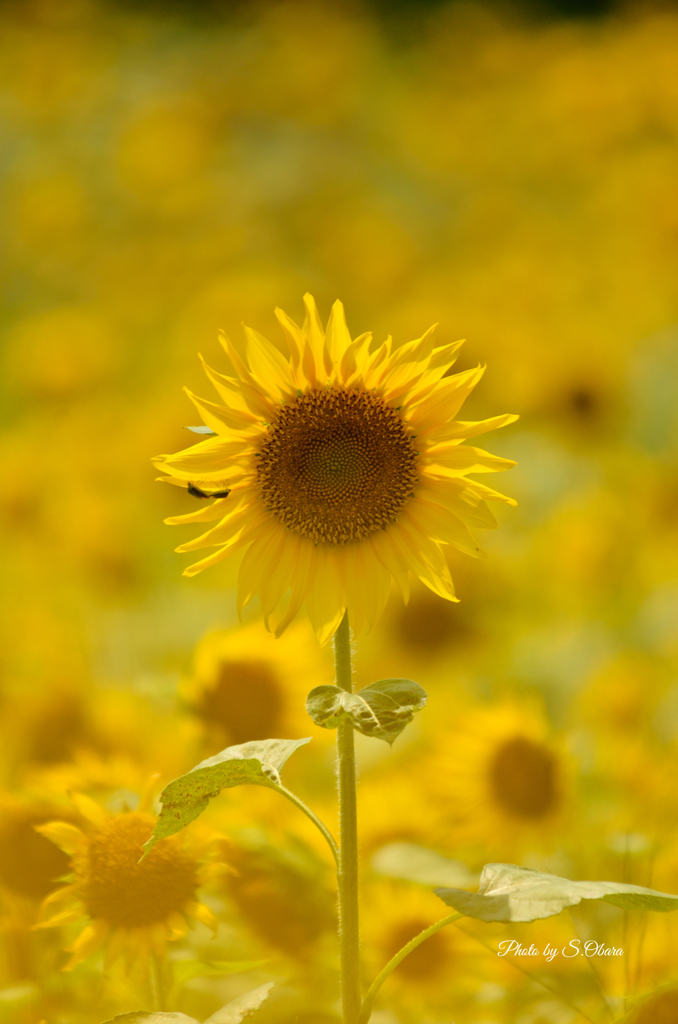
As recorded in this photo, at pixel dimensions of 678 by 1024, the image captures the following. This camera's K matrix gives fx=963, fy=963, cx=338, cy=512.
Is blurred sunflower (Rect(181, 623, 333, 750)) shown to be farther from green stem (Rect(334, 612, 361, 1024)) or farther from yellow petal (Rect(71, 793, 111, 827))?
A: green stem (Rect(334, 612, 361, 1024))

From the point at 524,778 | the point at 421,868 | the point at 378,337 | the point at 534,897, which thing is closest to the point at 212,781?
the point at 534,897

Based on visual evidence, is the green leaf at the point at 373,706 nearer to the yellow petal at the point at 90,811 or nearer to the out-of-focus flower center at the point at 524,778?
the yellow petal at the point at 90,811

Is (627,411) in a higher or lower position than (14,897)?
higher

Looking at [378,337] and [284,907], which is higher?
[378,337]

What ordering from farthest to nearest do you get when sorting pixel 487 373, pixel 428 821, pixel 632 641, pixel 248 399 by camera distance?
pixel 487 373 → pixel 632 641 → pixel 428 821 → pixel 248 399

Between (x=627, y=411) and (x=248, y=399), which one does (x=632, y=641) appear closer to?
(x=627, y=411)

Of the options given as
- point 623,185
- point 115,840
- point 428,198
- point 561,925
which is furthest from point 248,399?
point 428,198

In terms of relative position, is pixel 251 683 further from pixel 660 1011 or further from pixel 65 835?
pixel 660 1011

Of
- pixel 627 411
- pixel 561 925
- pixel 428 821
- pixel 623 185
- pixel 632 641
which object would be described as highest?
pixel 623 185
